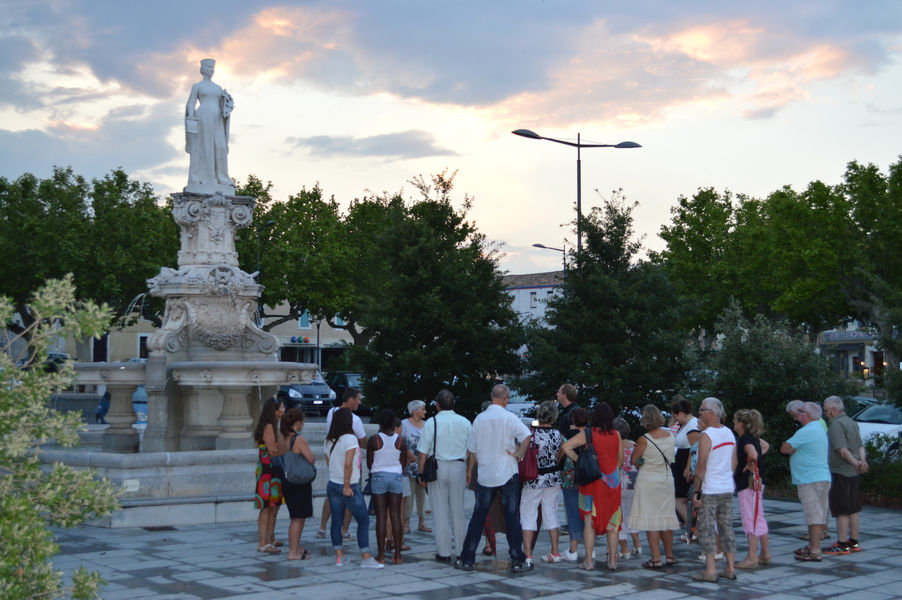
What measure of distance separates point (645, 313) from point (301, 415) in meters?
9.31

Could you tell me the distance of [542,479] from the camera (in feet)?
31.5

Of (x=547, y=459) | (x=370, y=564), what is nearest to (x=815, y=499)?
(x=547, y=459)

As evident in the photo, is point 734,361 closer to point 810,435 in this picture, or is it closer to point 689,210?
point 810,435

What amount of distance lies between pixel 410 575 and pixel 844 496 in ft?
16.0

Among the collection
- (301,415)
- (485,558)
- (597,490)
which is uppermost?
(301,415)

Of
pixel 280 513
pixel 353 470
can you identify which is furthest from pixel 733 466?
pixel 280 513

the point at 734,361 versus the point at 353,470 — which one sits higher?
the point at 734,361

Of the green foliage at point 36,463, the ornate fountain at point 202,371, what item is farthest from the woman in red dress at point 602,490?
the green foliage at point 36,463

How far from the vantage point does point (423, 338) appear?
20.9 m

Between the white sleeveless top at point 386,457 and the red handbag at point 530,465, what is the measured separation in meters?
1.27

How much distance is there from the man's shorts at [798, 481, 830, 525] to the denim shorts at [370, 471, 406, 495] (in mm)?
4251

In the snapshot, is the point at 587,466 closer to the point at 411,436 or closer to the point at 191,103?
the point at 411,436

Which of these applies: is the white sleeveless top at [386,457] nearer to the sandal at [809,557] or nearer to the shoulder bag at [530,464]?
the shoulder bag at [530,464]

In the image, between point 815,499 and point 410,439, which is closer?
point 815,499
